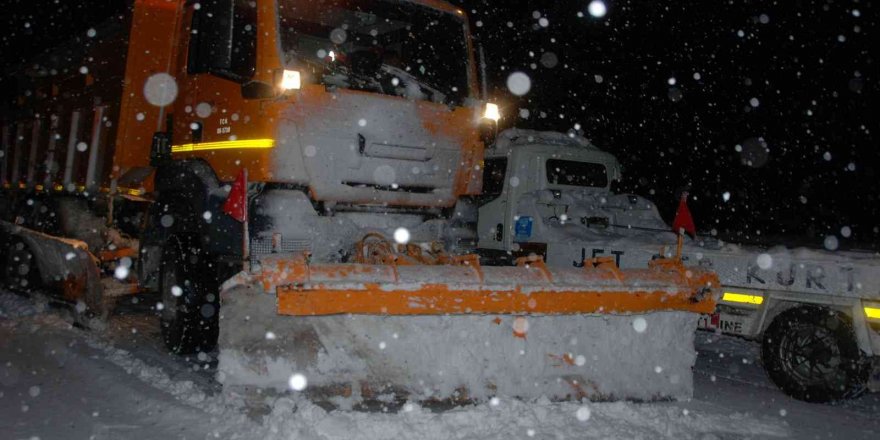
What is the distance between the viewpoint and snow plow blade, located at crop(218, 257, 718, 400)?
4.41m

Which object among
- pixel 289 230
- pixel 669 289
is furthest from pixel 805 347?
pixel 289 230

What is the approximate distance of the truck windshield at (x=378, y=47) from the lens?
5.40 metres

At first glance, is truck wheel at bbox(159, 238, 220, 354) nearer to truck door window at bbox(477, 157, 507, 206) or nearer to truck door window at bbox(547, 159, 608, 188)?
truck door window at bbox(477, 157, 507, 206)

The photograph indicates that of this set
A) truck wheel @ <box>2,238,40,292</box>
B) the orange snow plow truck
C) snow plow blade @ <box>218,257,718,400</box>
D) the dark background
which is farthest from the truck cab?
the dark background

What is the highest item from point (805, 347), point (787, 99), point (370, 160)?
point (787, 99)

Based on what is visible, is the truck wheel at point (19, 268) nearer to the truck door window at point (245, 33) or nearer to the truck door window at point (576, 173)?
the truck door window at point (245, 33)

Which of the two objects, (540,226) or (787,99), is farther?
(787,99)

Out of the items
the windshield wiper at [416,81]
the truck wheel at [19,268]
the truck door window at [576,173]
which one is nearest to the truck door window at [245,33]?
the windshield wiper at [416,81]

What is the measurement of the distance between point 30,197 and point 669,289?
27.8 ft

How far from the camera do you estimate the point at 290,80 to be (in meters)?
5.02

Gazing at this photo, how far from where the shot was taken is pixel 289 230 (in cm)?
507

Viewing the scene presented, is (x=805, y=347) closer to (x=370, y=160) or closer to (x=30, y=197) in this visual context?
(x=370, y=160)

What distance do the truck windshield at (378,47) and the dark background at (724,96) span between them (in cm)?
1540

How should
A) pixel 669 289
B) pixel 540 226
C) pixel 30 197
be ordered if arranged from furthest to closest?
pixel 30 197 < pixel 540 226 < pixel 669 289
